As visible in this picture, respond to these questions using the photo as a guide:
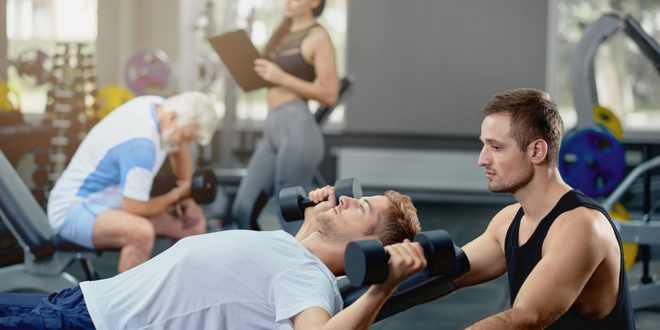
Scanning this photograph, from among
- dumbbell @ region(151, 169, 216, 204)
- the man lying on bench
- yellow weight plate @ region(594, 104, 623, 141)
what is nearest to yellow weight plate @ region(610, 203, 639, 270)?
yellow weight plate @ region(594, 104, 623, 141)

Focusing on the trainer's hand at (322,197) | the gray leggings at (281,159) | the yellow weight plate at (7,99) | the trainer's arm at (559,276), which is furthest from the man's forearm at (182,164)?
the trainer's arm at (559,276)

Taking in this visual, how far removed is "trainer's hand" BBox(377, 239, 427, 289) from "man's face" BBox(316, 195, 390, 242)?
0.34 m

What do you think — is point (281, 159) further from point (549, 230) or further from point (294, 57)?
point (549, 230)

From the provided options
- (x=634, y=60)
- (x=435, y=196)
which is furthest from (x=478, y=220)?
(x=634, y=60)

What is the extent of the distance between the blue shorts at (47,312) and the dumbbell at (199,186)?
1.31 m

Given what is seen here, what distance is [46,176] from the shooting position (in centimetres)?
410

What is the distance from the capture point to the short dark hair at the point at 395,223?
1.35 metres

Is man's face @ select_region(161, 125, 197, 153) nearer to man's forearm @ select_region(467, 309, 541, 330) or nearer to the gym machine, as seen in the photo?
the gym machine

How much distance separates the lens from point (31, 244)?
2.48 metres

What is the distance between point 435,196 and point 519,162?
4.79 m

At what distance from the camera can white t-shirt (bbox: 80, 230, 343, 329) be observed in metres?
1.26

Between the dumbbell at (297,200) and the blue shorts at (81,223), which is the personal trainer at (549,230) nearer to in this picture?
the dumbbell at (297,200)

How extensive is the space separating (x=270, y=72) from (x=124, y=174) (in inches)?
27.0

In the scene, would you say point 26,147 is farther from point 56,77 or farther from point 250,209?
point 250,209
